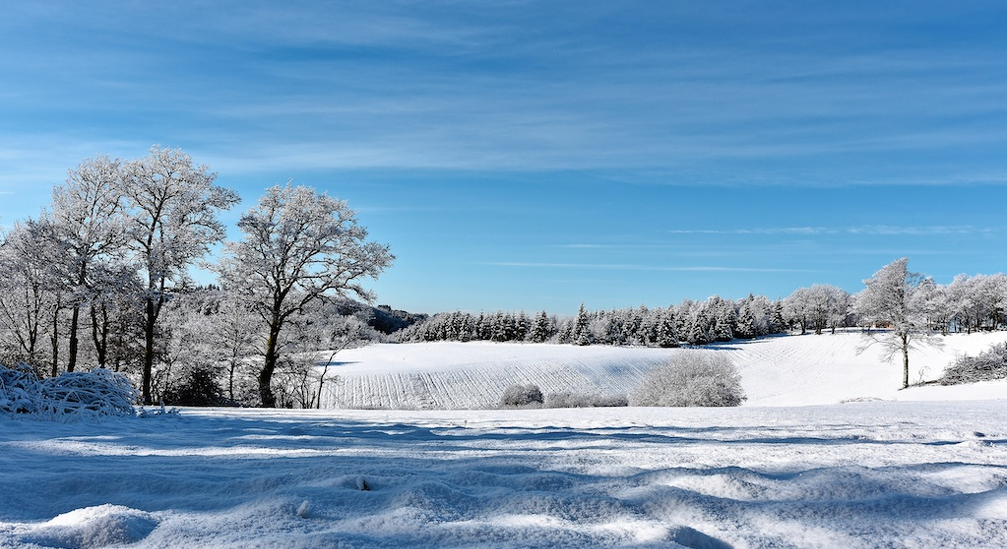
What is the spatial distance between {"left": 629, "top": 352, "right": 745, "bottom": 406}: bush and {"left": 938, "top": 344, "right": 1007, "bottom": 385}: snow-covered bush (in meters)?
9.99

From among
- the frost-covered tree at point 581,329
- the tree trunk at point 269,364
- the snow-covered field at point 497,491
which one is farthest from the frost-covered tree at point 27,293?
the frost-covered tree at point 581,329

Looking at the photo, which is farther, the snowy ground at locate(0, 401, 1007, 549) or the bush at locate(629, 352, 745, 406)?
the bush at locate(629, 352, 745, 406)

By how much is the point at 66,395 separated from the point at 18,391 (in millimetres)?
442

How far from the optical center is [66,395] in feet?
20.0

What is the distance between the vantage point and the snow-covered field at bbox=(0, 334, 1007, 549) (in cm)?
189

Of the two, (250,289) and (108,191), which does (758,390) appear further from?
(108,191)

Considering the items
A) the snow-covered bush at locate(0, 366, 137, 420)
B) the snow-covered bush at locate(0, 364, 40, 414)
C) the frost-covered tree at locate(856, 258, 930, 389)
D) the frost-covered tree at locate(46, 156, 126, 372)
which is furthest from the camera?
the frost-covered tree at locate(856, 258, 930, 389)

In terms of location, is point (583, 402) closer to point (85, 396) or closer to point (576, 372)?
point (85, 396)

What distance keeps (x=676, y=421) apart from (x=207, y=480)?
18.6 feet

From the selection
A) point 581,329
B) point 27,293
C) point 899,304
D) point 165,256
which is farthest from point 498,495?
point 581,329

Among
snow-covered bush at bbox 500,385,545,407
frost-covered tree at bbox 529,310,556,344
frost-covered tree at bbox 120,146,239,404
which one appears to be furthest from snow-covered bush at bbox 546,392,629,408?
frost-covered tree at bbox 529,310,556,344

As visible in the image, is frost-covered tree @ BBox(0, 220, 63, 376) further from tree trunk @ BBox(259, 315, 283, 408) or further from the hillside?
the hillside

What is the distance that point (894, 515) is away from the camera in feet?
6.91

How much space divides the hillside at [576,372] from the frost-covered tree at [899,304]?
3932 millimetres
